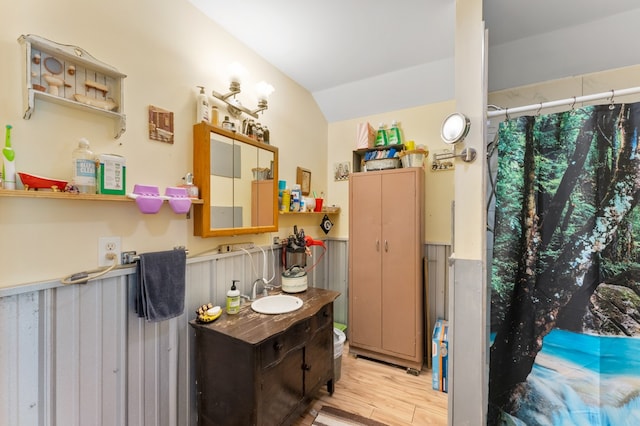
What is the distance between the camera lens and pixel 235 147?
1802 millimetres

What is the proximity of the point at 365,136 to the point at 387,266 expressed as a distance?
1336mm

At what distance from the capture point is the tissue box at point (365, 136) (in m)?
2.68

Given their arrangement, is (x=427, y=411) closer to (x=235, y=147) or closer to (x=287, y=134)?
(x=235, y=147)

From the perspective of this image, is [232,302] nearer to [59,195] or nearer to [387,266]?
[59,195]

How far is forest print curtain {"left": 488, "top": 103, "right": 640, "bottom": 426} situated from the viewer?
1110 millimetres

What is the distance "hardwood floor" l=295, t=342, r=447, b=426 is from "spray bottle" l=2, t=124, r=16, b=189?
1.99 meters

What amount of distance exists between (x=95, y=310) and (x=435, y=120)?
2861 mm

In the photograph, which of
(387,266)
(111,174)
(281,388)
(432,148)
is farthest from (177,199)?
(432,148)

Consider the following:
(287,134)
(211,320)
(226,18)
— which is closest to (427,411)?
(211,320)

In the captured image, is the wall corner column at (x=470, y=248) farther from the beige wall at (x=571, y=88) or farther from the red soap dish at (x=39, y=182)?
the red soap dish at (x=39, y=182)

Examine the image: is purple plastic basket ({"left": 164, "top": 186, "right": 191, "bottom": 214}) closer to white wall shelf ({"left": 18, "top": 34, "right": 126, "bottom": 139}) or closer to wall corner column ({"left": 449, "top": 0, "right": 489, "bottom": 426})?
white wall shelf ({"left": 18, "top": 34, "right": 126, "bottom": 139})

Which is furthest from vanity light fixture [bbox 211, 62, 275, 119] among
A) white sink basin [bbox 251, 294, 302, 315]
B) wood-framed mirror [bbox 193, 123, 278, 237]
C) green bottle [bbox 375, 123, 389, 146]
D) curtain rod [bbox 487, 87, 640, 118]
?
curtain rod [bbox 487, 87, 640, 118]

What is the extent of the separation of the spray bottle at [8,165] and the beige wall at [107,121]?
0.03 m

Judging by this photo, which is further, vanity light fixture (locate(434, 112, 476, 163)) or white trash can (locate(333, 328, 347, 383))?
white trash can (locate(333, 328, 347, 383))
